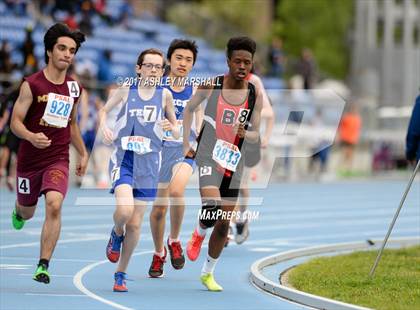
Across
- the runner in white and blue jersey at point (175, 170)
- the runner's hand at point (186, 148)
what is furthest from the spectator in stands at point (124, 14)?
the runner's hand at point (186, 148)

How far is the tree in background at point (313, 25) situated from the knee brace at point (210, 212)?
43722 mm

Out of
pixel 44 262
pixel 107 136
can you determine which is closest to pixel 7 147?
pixel 107 136

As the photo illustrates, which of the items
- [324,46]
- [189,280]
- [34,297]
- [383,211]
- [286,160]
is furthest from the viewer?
[324,46]

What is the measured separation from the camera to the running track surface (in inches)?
432

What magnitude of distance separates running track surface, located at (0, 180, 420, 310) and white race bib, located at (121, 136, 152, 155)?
4.33 feet

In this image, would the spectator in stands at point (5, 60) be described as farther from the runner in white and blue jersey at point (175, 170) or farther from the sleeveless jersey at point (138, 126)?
the sleeveless jersey at point (138, 126)

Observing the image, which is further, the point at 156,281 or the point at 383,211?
the point at 383,211

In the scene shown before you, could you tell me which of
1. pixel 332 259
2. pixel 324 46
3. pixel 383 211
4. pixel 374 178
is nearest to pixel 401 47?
pixel 324 46

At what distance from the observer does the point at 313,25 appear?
55.9 m

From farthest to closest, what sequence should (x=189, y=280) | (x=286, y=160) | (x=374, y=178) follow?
(x=374, y=178) → (x=286, y=160) → (x=189, y=280)

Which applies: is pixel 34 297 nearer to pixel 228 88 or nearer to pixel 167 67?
pixel 228 88

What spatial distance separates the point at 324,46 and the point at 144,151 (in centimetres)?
4358

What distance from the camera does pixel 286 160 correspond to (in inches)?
1270

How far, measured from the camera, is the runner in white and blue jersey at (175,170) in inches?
496
